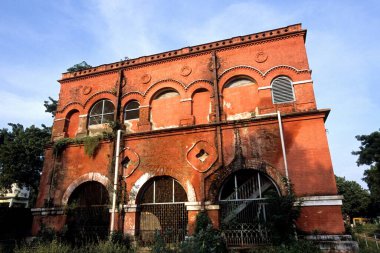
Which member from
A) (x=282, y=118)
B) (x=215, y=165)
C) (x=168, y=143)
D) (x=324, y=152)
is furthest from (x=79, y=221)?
(x=324, y=152)

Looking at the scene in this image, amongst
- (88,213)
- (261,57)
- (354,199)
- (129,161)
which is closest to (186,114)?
(129,161)

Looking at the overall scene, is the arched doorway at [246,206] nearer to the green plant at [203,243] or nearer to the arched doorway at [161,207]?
the arched doorway at [161,207]

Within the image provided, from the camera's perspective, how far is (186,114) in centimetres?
1261

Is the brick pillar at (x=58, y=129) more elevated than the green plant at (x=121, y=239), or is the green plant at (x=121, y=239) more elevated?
the brick pillar at (x=58, y=129)

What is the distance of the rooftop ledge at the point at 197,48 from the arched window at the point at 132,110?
209cm

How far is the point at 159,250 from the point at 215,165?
4.81m

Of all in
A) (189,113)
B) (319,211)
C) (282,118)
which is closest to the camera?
(319,211)

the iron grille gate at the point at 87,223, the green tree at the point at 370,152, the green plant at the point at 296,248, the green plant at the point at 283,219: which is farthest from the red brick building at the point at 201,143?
the green tree at the point at 370,152

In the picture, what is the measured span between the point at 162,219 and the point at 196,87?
231 inches

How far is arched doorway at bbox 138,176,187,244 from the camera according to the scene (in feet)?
37.0

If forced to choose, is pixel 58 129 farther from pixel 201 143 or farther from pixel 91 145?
pixel 201 143

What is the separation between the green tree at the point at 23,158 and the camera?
17312mm

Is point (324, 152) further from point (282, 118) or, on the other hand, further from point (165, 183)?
point (165, 183)

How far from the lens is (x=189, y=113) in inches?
495
